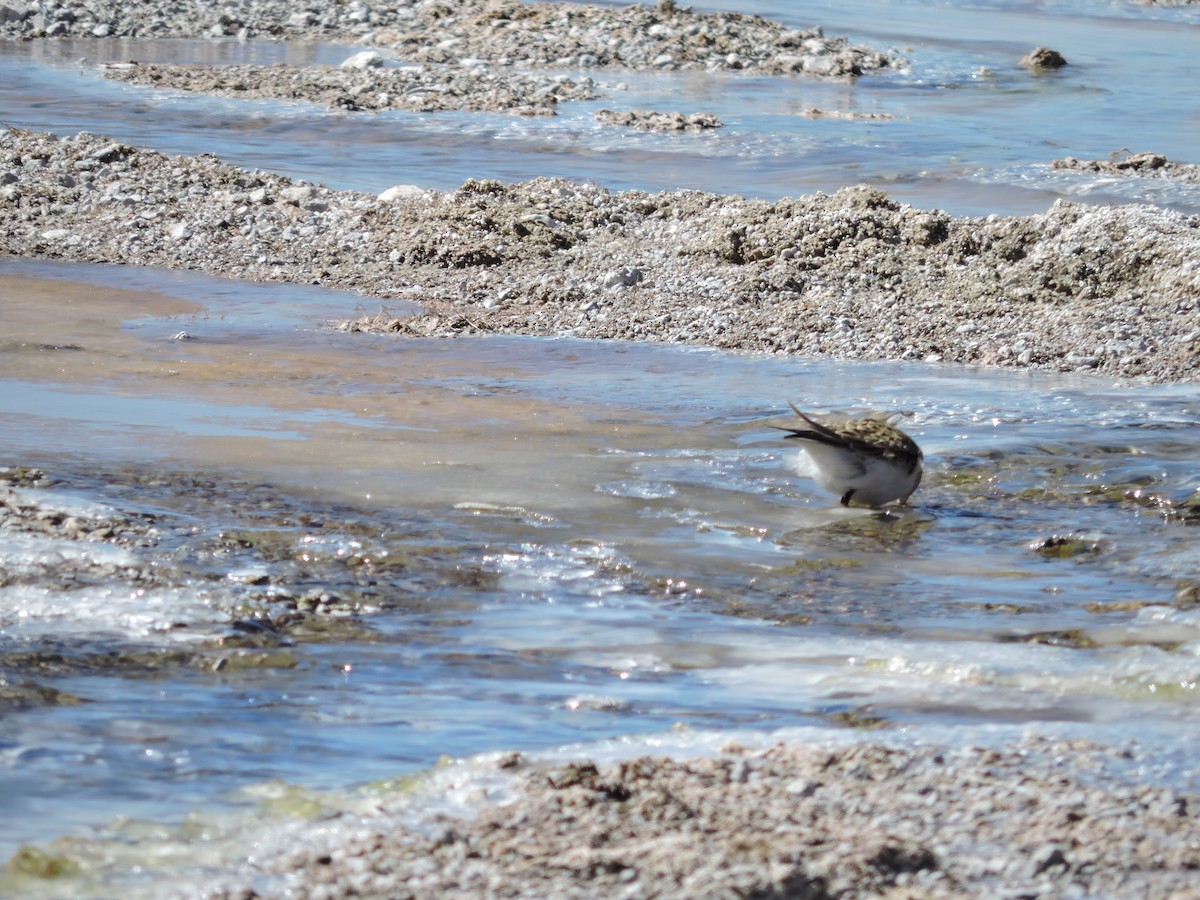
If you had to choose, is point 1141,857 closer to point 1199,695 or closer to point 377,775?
point 1199,695

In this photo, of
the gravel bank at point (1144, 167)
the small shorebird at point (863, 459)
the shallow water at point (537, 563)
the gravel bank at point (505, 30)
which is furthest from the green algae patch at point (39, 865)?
the gravel bank at point (505, 30)

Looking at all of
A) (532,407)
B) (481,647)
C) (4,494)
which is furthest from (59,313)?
(481,647)

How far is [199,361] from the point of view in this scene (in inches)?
324

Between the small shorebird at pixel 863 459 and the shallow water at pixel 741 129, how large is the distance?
7434mm

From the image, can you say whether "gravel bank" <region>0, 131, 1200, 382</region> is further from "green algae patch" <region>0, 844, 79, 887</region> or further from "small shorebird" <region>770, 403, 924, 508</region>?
"green algae patch" <region>0, 844, 79, 887</region>

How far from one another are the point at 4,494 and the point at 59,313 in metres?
4.07

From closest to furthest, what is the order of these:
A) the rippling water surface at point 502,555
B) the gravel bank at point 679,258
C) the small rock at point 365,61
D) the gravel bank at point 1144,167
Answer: the rippling water surface at point 502,555 → the gravel bank at point 679,258 → the gravel bank at point 1144,167 → the small rock at point 365,61

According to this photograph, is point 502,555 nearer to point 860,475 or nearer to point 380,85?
point 860,475

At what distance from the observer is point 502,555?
206 inches

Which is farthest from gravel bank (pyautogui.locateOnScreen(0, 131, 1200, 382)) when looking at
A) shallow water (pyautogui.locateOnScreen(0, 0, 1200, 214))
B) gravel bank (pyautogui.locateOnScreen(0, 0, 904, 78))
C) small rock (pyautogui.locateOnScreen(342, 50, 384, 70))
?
gravel bank (pyautogui.locateOnScreen(0, 0, 904, 78))

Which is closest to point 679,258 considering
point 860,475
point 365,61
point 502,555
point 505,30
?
point 860,475

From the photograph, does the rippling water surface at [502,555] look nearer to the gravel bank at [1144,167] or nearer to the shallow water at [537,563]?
the shallow water at [537,563]

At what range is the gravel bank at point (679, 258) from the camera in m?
8.90

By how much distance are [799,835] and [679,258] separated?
7449mm
